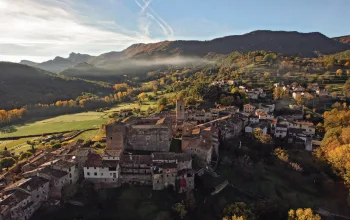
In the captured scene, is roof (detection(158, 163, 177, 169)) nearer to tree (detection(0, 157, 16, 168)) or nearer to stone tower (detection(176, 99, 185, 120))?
stone tower (detection(176, 99, 185, 120))

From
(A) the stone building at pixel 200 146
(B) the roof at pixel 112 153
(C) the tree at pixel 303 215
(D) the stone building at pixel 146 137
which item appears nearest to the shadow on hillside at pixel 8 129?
(D) the stone building at pixel 146 137

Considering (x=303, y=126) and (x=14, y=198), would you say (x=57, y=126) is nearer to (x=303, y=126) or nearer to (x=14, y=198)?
(x=14, y=198)

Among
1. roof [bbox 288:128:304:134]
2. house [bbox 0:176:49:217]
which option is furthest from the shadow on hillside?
roof [bbox 288:128:304:134]

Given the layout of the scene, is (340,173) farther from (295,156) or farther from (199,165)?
(199,165)

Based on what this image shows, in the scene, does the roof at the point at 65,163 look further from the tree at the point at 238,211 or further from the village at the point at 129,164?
the tree at the point at 238,211

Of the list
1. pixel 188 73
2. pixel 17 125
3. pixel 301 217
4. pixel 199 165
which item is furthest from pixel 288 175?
pixel 188 73

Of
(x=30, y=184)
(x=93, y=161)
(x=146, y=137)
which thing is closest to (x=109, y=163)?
(x=93, y=161)

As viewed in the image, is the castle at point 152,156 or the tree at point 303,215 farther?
the castle at point 152,156
